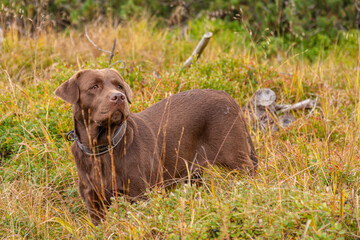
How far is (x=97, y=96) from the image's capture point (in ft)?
11.1

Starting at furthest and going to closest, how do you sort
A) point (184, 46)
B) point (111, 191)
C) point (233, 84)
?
point (184, 46)
point (233, 84)
point (111, 191)

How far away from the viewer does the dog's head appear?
3.24m

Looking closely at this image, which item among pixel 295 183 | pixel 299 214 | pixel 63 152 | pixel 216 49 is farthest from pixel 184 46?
pixel 299 214

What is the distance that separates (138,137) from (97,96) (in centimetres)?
51

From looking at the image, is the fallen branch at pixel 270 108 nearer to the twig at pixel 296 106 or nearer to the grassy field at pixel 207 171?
the twig at pixel 296 106

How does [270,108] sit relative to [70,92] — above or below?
below

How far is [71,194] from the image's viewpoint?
4.04 metres

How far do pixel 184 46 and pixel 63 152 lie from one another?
11.7 feet

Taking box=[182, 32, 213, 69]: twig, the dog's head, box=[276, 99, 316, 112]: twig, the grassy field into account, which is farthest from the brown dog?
box=[182, 32, 213, 69]: twig

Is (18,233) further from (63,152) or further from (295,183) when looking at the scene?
(295,183)

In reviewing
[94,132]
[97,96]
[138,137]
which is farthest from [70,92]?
[138,137]

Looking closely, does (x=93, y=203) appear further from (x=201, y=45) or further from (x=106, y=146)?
(x=201, y=45)

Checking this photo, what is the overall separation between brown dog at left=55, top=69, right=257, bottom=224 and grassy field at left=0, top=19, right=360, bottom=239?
0.60 ft

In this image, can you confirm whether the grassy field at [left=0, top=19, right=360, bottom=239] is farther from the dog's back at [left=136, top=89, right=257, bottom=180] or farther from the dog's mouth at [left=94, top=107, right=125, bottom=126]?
the dog's mouth at [left=94, top=107, right=125, bottom=126]
